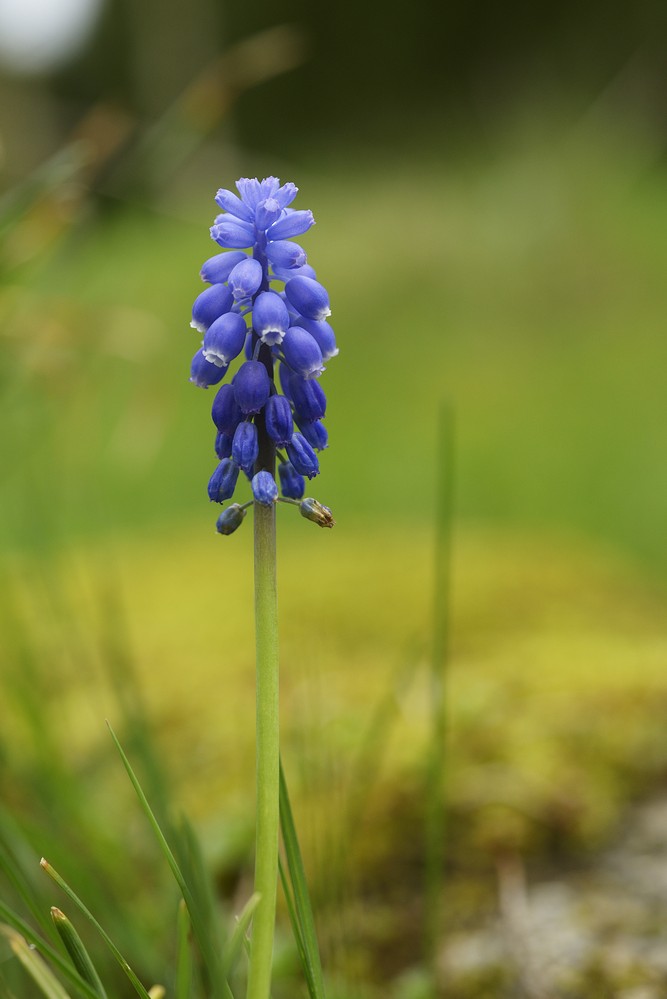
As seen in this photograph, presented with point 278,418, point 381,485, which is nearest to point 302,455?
point 278,418

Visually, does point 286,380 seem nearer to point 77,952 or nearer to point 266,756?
point 266,756

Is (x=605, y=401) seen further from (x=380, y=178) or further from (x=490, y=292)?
(x=380, y=178)

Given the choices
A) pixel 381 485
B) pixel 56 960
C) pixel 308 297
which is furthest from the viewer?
pixel 381 485

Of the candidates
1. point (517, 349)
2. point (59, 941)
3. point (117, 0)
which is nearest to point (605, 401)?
point (517, 349)

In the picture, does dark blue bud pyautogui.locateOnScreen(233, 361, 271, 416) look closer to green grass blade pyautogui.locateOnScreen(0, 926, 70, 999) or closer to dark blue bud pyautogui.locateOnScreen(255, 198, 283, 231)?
dark blue bud pyautogui.locateOnScreen(255, 198, 283, 231)

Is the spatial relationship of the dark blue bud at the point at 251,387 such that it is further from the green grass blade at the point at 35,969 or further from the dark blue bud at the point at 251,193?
the green grass blade at the point at 35,969

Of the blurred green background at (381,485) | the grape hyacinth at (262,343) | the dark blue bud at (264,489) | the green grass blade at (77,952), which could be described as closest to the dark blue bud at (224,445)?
the grape hyacinth at (262,343)

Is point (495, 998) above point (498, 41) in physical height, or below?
below
